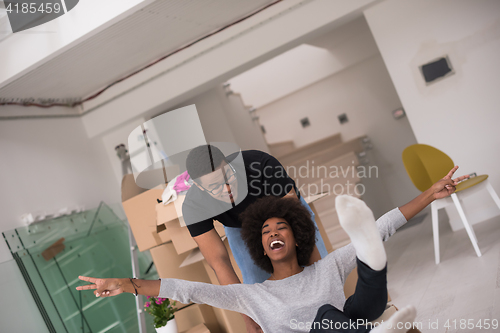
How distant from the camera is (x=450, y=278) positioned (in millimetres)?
2428

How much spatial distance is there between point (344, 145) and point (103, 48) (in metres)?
3.32

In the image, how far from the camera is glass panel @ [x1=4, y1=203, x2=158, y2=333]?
9.01 feet

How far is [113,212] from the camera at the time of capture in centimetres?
372

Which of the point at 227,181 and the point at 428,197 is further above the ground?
the point at 227,181

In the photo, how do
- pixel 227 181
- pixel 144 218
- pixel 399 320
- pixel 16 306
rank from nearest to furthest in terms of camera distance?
pixel 399 320 → pixel 227 181 → pixel 16 306 → pixel 144 218

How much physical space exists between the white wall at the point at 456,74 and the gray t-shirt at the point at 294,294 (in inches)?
98.2

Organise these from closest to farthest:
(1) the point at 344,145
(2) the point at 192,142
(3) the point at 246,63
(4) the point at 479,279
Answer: (2) the point at 192,142 → (4) the point at 479,279 → (3) the point at 246,63 → (1) the point at 344,145

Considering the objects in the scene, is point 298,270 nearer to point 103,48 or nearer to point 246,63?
point 103,48

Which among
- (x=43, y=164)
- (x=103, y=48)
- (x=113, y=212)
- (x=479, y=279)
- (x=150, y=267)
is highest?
(x=103, y=48)

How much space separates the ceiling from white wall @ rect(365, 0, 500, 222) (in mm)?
1110

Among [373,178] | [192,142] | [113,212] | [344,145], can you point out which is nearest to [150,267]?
[113,212]

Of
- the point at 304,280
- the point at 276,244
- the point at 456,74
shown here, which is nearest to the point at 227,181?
the point at 276,244

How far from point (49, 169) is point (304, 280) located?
2.77 metres

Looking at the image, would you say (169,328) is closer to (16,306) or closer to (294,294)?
(16,306)
